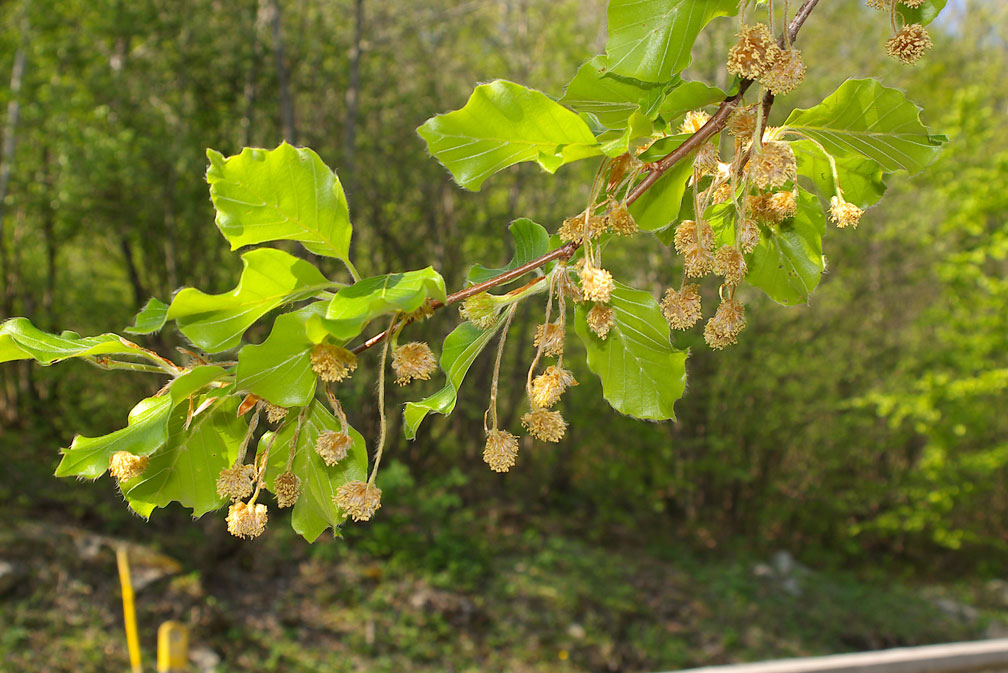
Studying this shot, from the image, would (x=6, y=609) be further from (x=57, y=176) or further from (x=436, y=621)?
(x=57, y=176)

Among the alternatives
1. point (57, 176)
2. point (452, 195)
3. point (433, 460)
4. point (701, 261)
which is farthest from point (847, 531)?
point (701, 261)

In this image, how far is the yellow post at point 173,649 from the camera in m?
5.42

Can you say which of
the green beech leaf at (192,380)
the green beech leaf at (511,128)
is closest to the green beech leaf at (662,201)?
the green beech leaf at (511,128)

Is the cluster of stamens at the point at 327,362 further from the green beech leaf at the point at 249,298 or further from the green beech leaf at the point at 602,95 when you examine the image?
the green beech leaf at the point at 602,95

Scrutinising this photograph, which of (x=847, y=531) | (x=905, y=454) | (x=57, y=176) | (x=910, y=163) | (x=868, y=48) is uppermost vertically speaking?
(x=910, y=163)

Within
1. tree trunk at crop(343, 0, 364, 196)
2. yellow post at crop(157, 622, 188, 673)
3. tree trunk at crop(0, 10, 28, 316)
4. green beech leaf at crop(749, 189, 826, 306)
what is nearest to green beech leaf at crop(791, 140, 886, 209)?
green beech leaf at crop(749, 189, 826, 306)

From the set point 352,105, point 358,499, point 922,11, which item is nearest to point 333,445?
point 358,499

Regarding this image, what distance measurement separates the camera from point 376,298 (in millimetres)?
739

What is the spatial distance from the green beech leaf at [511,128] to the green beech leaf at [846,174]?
346 millimetres

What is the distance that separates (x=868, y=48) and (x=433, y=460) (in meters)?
10.3

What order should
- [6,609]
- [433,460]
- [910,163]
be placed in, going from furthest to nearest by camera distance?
1. [433,460]
2. [6,609]
3. [910,163]

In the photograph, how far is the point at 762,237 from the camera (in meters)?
1.06

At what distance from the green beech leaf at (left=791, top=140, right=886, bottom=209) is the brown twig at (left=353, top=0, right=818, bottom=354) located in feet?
0.50

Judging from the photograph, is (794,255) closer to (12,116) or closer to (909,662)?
(909,662)
